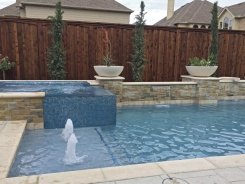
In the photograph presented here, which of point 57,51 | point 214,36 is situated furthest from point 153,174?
point 214,36

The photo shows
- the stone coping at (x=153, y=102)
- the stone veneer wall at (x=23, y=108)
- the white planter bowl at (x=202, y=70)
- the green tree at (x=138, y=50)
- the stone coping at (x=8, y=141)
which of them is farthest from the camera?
the green tree at (x=138, y=50)

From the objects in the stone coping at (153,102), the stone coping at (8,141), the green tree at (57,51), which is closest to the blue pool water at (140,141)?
the stone coping at (8,141)

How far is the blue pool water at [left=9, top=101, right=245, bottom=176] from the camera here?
12.3ft

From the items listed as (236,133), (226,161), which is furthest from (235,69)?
(226,161)

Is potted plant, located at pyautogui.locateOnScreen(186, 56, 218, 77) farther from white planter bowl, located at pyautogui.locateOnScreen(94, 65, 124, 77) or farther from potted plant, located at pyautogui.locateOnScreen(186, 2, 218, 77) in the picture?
white planter bowl, located at pyautogui.locateOnScreen(94, 65, 124, 77)

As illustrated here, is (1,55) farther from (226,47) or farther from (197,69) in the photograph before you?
(226,47)

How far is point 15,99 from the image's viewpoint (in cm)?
528

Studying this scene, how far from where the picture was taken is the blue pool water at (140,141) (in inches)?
148

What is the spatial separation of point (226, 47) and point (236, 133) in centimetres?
619

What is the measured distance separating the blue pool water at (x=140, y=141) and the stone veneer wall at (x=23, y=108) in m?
0.32

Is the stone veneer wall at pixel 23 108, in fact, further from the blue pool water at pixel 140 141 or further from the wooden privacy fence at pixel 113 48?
the wooden privacy fence at pixel 113 48

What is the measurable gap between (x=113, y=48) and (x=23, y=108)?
483 centimetres

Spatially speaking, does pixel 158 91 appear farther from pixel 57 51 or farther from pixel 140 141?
pixel 140 141

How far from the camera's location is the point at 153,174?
299 centimetres
